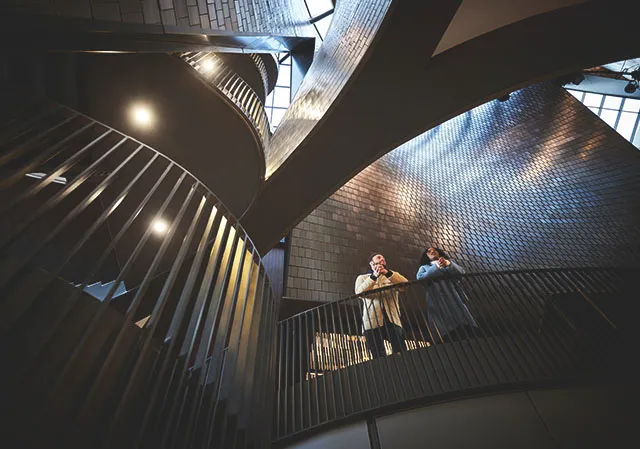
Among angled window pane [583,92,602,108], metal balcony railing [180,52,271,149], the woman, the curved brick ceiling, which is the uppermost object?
angled window pane [583,92,602,108]

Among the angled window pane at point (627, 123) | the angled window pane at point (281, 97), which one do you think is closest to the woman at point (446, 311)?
the angled window pane at point (281, 97)

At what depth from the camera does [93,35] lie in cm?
274

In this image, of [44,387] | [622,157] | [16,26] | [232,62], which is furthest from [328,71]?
[622,157]

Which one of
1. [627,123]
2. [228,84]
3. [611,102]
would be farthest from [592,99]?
[228,84]

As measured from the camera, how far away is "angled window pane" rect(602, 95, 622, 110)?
13.9 meters

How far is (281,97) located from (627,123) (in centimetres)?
1503

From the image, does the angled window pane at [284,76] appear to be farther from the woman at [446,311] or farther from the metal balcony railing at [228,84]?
the woman at [446,311]

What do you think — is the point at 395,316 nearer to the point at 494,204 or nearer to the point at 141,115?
the point at 141,115

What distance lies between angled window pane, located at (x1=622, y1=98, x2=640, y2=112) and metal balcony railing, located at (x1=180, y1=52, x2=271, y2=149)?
54.7 feet

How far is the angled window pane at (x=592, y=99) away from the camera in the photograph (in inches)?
562

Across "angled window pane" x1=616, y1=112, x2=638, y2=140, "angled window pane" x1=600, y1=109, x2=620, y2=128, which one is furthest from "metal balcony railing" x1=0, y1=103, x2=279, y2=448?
"angled window pane" x1=600, y1=109, x2=620, y2=128

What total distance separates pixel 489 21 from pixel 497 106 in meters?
9.51

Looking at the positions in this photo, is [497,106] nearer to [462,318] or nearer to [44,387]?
[462,318]

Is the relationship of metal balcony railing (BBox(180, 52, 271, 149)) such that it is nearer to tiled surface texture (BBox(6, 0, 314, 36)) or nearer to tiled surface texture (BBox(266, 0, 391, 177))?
tiled surface texture (BBox(6, 0, 314, 36))
